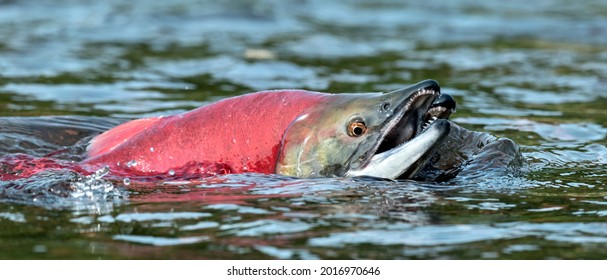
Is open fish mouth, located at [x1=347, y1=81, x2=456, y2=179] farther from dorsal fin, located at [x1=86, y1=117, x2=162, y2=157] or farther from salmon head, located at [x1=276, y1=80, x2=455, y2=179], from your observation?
dorsal fin, located at [x1=86, y1=117, x2=162, y2=157]

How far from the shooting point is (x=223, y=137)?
5.45m

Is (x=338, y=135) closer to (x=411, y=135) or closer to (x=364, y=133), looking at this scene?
(x=364, y=133)

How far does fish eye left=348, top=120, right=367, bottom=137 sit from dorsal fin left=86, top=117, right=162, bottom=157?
121 centimetres

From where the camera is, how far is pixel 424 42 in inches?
499

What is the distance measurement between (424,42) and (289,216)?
8204 millimetres

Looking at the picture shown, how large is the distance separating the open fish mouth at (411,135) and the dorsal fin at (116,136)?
51.0 inches

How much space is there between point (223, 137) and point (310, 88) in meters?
3.92

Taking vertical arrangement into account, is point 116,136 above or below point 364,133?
below

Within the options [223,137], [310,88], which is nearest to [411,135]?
[223,137]

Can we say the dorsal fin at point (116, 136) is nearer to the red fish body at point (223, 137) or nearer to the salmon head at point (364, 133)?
the red fish body at point (223, 137)

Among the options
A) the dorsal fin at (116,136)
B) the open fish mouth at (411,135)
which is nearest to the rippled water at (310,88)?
the open fish mouth at (411,135)

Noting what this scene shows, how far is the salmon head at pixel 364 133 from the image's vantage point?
5.13m

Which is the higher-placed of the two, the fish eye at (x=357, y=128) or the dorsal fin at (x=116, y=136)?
the fish eye at (x=357, y=128)
